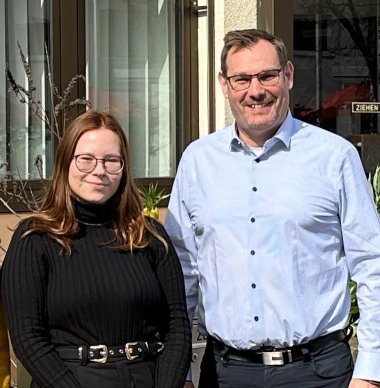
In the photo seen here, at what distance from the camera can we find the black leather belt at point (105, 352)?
2881 mm

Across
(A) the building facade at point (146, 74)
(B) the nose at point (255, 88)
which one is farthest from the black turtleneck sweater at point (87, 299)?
(A) the building facade at point (146, 74)

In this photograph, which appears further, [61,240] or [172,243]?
[172,243]

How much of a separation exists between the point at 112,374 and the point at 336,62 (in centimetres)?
604

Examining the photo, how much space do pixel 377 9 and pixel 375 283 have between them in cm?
604

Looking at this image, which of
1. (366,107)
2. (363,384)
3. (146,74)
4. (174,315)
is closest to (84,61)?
(146,74)

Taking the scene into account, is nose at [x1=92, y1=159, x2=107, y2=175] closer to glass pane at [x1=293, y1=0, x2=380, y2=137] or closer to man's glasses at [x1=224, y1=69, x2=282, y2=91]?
man's glasses at [x1=224, y1=69, x2=282, y2=91]

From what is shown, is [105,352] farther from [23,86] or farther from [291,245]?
[23,86]

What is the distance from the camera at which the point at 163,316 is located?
10.1 feet

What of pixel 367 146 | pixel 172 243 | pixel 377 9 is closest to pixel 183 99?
pixel 367 146

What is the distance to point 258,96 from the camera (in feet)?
10.2

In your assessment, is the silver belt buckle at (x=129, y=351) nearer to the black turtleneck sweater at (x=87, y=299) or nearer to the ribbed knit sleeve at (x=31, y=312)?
the black turtleneck sweater at (x=87, y=299)

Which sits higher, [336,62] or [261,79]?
[336,62]

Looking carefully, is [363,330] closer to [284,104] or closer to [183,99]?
[284,104]

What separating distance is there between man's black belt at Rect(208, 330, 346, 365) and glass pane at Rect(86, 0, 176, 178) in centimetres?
420
